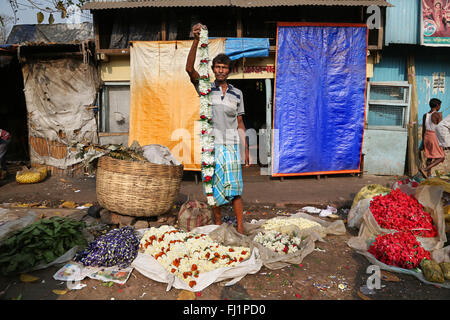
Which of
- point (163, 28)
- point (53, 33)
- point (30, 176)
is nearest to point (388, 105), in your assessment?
point (163, 28)

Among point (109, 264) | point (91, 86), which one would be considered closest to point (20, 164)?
point (91, 86)

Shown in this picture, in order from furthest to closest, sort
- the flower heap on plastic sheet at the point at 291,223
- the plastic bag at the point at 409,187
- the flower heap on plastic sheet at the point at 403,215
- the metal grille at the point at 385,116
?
the metal grille at the point at 385,116
the plastic bag at the point at 409,187
the flower heap on plastic sheet at the point at 291,223
the flower heap on plastic sheet at the point at 403,215

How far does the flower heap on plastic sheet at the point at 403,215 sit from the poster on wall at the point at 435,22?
5454 mm

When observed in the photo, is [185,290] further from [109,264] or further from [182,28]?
[182,28]

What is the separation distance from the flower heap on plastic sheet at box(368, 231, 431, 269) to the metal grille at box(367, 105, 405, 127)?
5.26 m

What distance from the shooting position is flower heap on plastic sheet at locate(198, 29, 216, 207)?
372cm

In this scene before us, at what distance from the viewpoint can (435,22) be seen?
7547 mm

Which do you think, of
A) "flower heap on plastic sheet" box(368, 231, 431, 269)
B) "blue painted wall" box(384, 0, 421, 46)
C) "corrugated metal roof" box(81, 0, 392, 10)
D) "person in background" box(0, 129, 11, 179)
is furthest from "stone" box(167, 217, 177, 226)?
"blue painted wall" box(384, 0, 421, 46)

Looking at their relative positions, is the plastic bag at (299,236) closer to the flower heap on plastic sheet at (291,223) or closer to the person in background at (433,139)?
the flower heap on plastic sheet at (291,223)

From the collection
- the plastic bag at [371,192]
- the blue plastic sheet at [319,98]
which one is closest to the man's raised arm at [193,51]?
the plastic bag at [371,192]

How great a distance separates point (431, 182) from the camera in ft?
13.5

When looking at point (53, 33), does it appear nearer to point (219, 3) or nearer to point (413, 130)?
point (219, 3)

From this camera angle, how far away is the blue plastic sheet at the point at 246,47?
695 cm

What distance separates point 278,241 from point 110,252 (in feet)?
6.04
